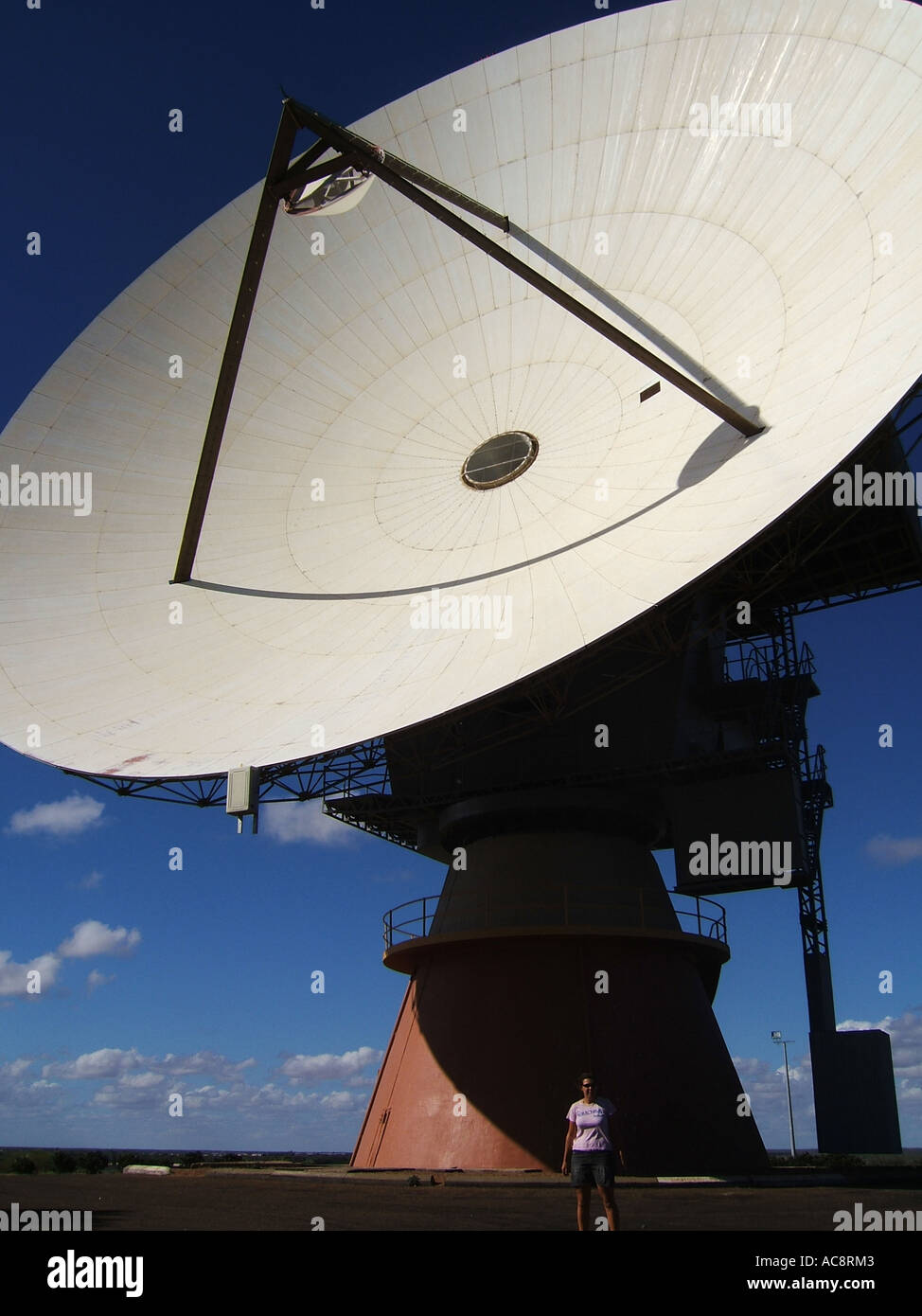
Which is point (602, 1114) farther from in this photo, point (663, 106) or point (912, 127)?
point (663, 106)

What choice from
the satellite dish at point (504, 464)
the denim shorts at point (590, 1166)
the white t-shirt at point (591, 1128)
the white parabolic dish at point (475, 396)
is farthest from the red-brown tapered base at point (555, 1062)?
the denim shorts at point (590, 1166)

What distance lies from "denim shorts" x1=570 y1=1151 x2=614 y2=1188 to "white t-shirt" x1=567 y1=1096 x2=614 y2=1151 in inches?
2.4

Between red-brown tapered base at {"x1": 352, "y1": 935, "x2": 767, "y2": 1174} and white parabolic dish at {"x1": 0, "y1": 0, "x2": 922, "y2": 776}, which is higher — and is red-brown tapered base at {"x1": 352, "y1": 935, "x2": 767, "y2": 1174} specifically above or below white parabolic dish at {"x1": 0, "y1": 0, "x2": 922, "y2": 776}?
below

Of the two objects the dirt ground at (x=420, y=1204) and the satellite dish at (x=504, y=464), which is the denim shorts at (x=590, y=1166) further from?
the satellite dish at (x=504, y=464)

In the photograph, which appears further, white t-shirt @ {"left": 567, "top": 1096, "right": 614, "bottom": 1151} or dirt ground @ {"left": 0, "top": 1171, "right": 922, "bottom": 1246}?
dirt ground @ {"left": 0, "top": 1171, "right": 922, "bottom": 1246}

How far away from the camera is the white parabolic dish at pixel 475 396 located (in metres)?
16.7

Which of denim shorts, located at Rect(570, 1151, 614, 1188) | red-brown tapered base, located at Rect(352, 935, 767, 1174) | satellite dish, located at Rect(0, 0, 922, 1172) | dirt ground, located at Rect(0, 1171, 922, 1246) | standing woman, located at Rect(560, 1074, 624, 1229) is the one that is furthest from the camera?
red-brown tapered base, located at Rect(352, 935, 767, 1174)

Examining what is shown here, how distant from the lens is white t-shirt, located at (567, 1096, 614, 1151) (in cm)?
1104

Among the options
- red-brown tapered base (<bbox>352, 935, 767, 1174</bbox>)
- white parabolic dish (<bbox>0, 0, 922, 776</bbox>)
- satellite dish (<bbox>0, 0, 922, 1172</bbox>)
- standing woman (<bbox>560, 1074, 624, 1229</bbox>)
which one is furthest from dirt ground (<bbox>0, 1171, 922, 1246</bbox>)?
white parabolic dish (<bbox>0, 0, 922, 776</bbox>)

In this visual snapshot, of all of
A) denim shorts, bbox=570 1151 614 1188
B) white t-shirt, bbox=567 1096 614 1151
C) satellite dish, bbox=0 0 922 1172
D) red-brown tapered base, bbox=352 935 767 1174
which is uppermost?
satellite dish, bbox=0 0 922 1172

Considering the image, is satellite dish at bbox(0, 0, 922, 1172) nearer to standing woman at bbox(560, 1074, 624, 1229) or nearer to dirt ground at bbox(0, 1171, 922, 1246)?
dirt ground at bbox(0, 1171, 922, 1246)

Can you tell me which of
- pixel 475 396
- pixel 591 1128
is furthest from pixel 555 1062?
pixel 475 396

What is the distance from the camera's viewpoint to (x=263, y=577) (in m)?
22.2
